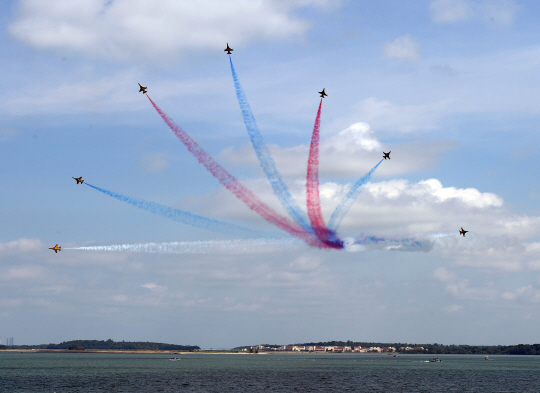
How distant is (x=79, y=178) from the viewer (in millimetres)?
120188

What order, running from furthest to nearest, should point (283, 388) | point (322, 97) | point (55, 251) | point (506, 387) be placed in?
point (506, 387) → point (283, 388) → point (322, 97) → point (55, 251)

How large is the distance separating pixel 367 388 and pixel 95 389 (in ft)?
214

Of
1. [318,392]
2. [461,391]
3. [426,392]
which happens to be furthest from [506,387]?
[318,392]

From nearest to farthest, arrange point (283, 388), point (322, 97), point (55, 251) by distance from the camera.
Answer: point (55, 251) < point (322, 97) < point (283, 388)

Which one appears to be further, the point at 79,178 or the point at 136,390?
the point at 136,390

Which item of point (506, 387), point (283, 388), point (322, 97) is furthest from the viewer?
point (506, 387)

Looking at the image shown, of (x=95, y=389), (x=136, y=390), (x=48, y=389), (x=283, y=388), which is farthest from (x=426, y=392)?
(x=48, y=389)

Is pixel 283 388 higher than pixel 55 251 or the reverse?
the reverse

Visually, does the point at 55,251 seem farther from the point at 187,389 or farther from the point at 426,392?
the point at 426,392

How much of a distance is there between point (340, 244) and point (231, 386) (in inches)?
1818


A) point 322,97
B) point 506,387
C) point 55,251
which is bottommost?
point 506,387

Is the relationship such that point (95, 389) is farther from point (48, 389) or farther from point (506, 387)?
point (506, 387)

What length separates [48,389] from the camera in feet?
421

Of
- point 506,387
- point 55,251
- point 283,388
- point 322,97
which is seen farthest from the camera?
point 506,387
